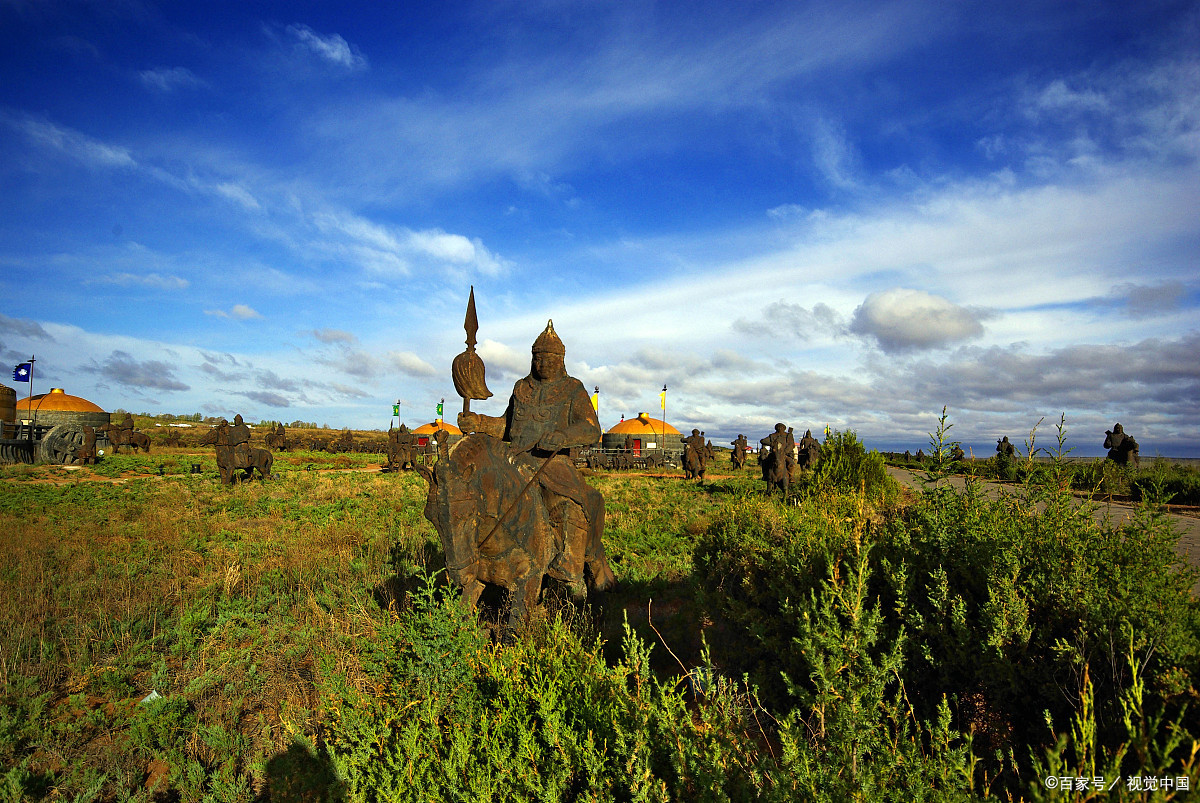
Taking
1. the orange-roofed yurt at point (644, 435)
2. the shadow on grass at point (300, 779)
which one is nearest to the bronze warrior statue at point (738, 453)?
the orange-roofed yurt at point (644, 435)

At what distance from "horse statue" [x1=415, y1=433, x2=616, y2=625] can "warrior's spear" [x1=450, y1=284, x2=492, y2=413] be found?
1.60ft

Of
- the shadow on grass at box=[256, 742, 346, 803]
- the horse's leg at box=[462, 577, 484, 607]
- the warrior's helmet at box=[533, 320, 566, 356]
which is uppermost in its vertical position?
the warrior's helmet at box=[533, 320, 566, 356]

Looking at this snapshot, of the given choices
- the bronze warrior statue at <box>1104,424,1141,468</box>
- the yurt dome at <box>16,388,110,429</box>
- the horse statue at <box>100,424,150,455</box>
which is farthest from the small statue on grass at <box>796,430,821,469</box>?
the yurt dome at <box>16,388,110,429</box>

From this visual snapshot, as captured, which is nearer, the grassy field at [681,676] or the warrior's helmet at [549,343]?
the grassy field at [681,676]

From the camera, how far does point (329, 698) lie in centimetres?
395

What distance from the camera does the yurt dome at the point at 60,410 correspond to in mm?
41219

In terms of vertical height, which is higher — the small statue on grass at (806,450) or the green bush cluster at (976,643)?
the small statue on grass at (806,450)

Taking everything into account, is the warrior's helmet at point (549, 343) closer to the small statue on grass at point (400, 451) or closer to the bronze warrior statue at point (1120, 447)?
the bronze warrior statue at point (1120, 447)

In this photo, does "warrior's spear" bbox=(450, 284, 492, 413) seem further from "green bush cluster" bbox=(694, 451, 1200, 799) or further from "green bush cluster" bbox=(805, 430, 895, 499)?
"green bush cluster" bbox=(805, 430, 895, 499)

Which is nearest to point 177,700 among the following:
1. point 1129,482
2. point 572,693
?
point 572,693

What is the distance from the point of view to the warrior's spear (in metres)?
5.48

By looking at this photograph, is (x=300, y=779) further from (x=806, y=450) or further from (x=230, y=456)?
(x=806, y=450)

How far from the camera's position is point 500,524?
528cm

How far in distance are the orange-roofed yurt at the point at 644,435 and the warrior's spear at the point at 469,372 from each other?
38598 mm
